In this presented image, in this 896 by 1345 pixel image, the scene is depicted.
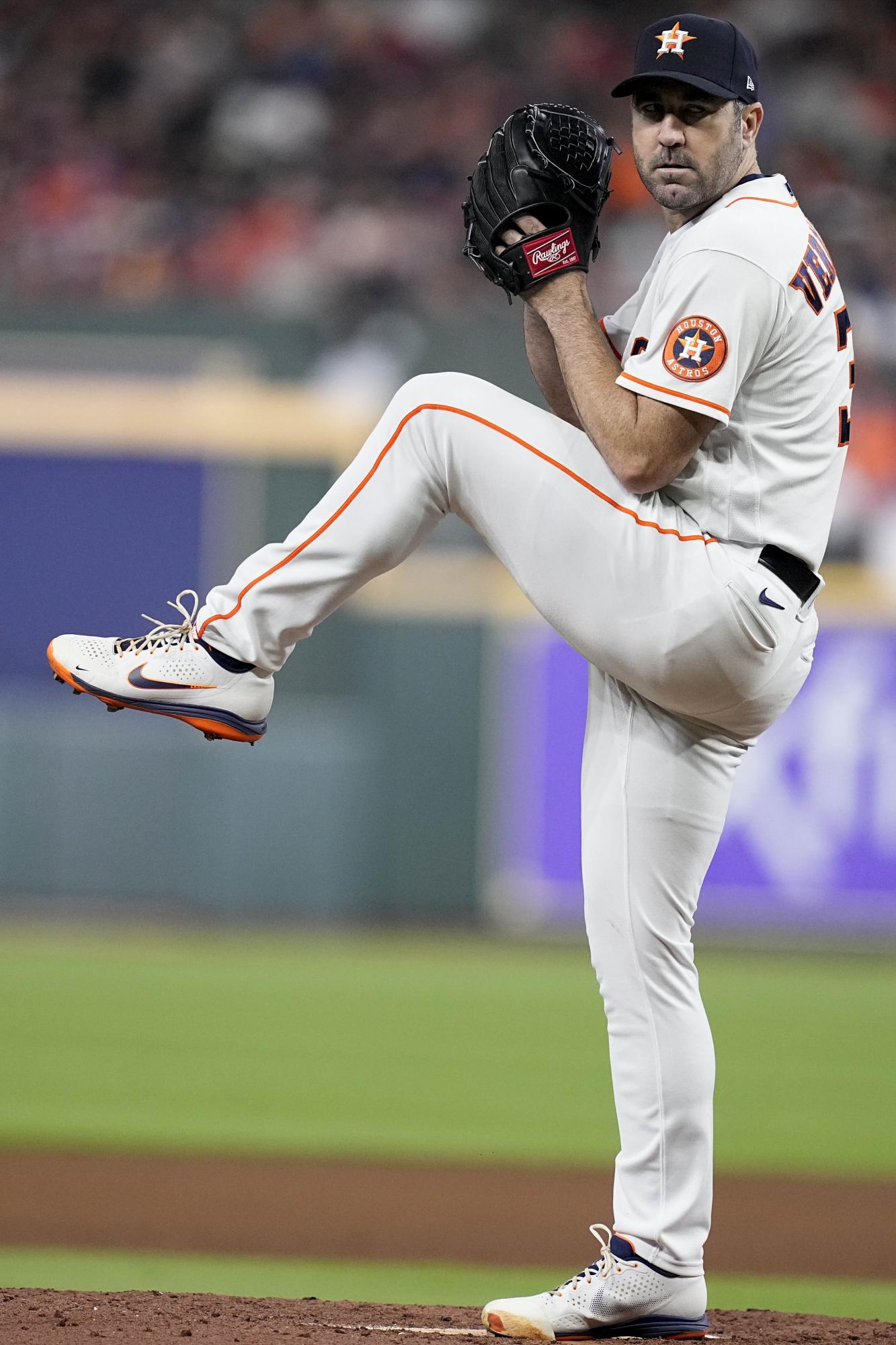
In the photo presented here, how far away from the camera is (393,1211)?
160 inches

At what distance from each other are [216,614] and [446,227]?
9.37 m

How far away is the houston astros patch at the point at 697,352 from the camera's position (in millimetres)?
2477

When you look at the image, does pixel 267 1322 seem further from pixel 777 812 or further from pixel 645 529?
pixel 777 812

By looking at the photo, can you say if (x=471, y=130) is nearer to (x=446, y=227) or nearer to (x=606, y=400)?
(x=446, y=227)

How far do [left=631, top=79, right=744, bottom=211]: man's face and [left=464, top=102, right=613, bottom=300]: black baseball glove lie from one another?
0.08m

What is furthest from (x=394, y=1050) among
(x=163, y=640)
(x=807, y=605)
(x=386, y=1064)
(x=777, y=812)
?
(x=807, y=605)

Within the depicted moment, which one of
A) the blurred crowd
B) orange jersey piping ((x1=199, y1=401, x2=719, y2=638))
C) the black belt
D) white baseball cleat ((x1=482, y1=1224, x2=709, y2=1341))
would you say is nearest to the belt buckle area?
the black belt

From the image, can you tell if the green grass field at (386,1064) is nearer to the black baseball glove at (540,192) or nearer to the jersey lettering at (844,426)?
the jersey lettering at (844,426)

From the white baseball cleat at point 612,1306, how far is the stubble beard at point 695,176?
1.57 m

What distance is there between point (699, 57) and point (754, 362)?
44 centimetres

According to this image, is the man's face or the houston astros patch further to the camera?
the man's face

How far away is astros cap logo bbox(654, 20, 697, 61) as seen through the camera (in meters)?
2.57

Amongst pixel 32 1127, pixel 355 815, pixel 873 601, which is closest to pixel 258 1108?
pixel 32 1127

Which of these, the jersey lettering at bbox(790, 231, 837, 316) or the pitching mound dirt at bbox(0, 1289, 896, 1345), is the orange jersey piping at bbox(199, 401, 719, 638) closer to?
the jersey lettering at bbox(790, 231, 837, 316)
